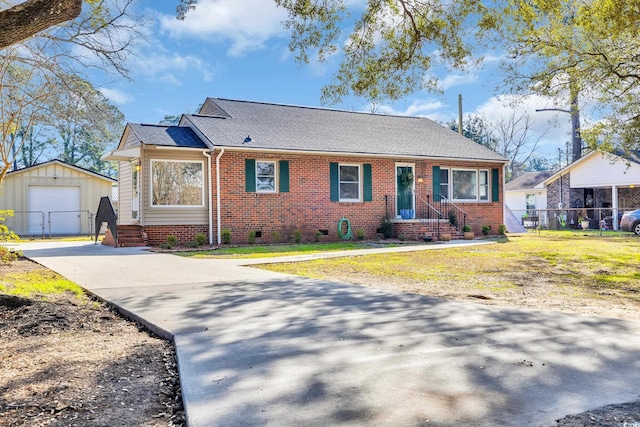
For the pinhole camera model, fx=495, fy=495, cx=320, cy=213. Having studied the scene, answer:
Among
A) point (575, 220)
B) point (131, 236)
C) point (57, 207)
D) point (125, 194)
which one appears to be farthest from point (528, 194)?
point (57, 207)

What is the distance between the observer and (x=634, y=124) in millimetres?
12758

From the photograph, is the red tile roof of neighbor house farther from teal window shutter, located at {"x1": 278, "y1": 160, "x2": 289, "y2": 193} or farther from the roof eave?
teal window shutter, located at {"x1": 278, "y1": 160, "x2": 289, "y2": 193}

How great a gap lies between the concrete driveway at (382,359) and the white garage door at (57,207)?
20.5 metres

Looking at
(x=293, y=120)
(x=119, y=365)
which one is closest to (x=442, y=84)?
(x=293, y=120)

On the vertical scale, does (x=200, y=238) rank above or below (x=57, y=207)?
below

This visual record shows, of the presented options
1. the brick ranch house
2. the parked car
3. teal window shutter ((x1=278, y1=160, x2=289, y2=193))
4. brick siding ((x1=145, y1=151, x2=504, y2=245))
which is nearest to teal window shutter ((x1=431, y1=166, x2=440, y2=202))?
the brick ranch house

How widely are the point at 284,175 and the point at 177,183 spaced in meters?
3.40

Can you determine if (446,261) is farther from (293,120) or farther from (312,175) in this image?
(293,120)

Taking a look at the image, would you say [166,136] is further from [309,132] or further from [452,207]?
[452,207]

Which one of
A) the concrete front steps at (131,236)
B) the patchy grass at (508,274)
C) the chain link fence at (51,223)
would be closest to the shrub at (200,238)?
the concrete front steps at (131,236)

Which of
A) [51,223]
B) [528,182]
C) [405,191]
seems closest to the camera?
[405,191]

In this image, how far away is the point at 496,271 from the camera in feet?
28.1

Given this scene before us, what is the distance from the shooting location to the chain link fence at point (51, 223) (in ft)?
74.9

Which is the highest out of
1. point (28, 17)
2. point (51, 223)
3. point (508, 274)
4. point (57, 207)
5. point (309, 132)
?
point (309, 132)
